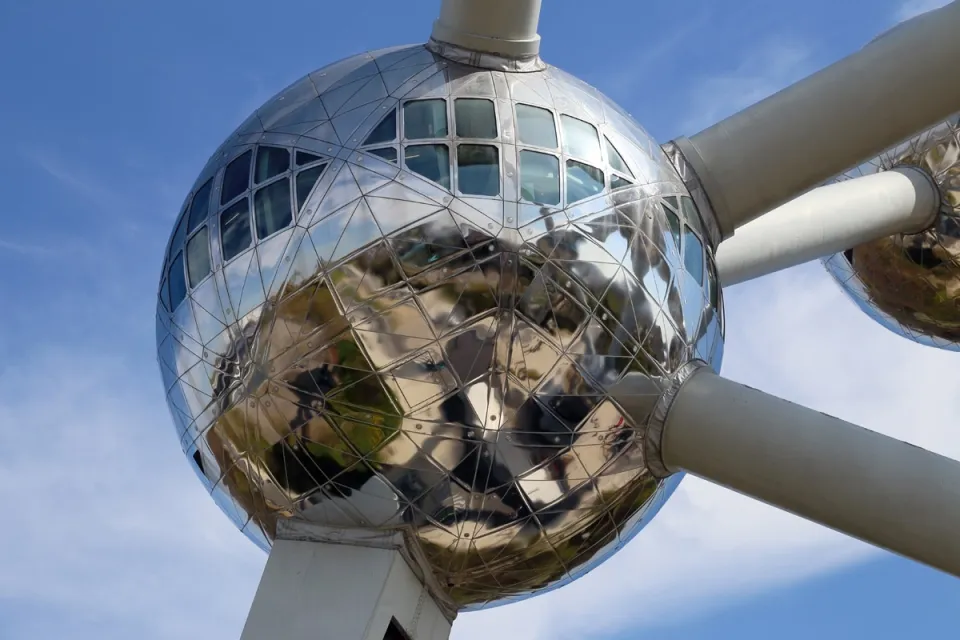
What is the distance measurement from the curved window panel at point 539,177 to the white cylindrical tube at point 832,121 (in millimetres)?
1164

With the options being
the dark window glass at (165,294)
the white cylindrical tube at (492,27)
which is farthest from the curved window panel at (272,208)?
the white cylindrical tube at (492,27)

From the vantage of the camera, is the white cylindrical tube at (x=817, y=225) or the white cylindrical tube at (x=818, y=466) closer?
the white cylindrical tube at (x=818, y=466)

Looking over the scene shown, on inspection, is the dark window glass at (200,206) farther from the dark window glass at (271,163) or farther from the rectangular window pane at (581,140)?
the rectangular window pane at (581,140)

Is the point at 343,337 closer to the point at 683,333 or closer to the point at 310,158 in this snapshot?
the point at 310,158

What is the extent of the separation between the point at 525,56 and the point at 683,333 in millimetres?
1519

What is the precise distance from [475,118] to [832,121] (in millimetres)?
1893

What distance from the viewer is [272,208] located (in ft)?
19.7

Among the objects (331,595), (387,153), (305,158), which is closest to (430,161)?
(387,153)

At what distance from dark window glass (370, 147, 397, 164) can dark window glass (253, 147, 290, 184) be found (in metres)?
0.42

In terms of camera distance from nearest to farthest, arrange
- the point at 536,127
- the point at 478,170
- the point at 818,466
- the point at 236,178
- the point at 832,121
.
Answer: the point at 478,170 → the point at 818,466 → the point at 536,127 → the point at 236,178 → the point at 832,121

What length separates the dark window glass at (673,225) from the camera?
20.8 feet

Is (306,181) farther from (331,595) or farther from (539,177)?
(331,595)

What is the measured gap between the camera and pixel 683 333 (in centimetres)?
625

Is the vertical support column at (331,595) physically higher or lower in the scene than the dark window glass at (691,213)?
lower
